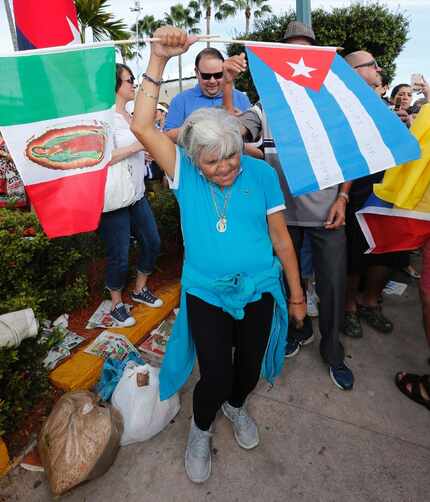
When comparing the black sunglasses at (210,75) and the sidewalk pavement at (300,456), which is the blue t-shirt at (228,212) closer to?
the sidewalk pavement at (300,456)

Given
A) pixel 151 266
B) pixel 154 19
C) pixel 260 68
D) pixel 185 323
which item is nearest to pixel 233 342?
pixel 185 323

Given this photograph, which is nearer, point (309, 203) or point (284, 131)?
point (284, 131)

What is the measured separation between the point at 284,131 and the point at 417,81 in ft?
3.98

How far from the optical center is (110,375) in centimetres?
246

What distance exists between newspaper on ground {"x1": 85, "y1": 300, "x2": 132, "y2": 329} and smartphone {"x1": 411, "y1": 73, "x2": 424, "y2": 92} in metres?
2.74

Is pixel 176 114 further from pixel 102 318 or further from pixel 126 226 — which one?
pixel 102 318

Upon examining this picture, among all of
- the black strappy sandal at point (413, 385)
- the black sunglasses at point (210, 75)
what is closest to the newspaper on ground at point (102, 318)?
the black sunglasses at point (210, 75)

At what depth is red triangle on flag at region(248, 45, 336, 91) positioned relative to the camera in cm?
180

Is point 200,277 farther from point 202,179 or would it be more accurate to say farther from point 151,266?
point 151,266

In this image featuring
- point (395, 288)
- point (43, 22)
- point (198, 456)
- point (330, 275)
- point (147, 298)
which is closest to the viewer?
point (43, 22)

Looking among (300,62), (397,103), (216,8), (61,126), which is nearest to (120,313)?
(61,126)

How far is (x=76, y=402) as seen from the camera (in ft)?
6.81

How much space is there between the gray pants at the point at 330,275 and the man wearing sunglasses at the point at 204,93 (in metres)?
1.39

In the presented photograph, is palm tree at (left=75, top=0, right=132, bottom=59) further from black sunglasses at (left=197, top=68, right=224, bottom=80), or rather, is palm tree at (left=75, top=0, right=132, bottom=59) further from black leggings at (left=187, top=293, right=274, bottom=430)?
black leggings at (left=187, top=293, right=274, bottom=430)
